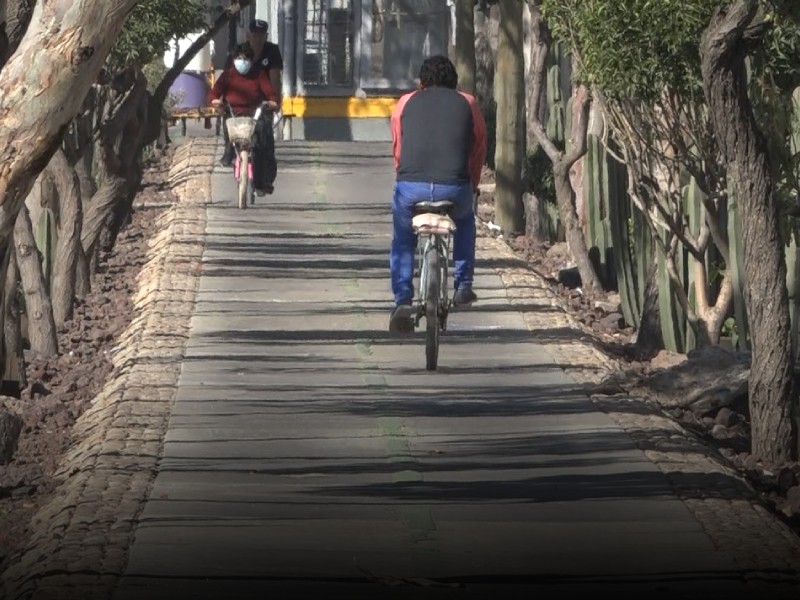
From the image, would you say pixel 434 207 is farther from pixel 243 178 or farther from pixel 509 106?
pixel 509 106

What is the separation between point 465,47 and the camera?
28.0m

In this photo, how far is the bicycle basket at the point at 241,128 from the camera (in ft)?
70.9

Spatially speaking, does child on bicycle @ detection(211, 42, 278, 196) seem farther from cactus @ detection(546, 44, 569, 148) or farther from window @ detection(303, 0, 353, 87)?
window @ detection(303, 0, 353, 87)

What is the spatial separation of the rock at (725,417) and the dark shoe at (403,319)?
2178 mm

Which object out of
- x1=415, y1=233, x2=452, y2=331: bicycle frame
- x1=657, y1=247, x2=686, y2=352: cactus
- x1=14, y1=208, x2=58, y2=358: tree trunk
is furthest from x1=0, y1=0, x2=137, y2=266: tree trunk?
x1=14, y1=208, x2=58, y2=358: tree trunk

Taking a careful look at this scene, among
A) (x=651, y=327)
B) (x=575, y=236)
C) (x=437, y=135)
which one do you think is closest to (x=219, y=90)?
(x=575, y=236)

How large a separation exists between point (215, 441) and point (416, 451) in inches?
41.3

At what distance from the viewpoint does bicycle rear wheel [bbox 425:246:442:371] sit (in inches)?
501

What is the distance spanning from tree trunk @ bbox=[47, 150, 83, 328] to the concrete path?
3555mm

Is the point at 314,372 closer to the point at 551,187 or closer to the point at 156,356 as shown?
the point at 156,356

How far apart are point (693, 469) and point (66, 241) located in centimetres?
1147

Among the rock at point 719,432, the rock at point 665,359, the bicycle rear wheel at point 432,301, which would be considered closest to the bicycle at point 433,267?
the bicycle rear wheel at point 432,301

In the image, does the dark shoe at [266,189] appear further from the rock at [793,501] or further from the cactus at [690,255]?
the rock at [793,501]

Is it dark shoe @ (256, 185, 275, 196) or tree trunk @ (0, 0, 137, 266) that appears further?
dark shoe @ (256, 185, 275, 196)
